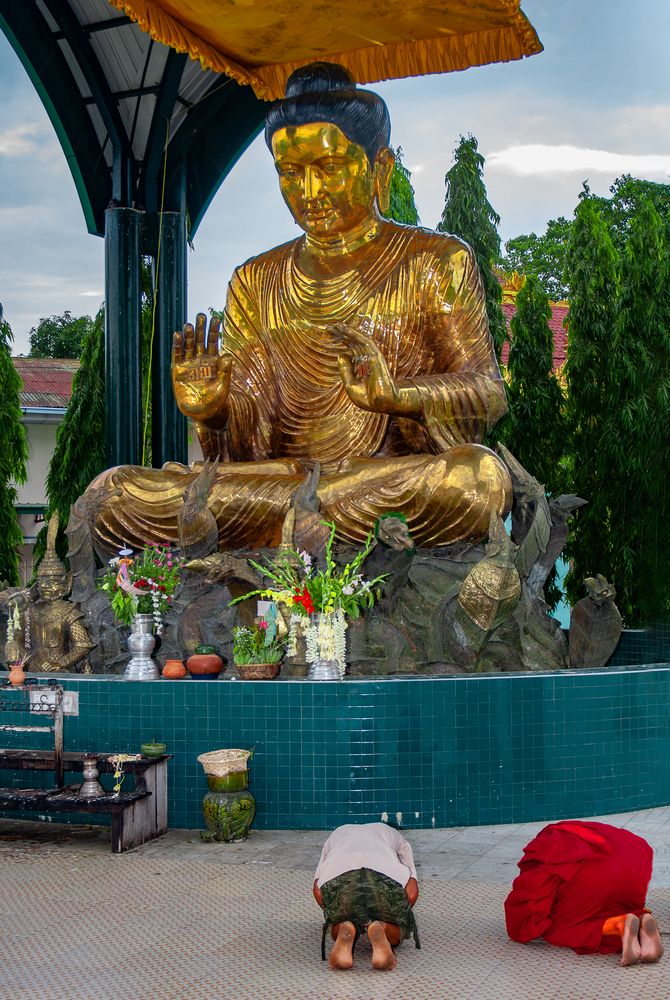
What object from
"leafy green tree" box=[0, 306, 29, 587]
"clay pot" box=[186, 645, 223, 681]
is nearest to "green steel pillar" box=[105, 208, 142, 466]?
"leafy green tree" box=[0, 306, 29, 587]

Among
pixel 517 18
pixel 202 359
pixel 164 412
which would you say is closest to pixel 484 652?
pixel 202 359

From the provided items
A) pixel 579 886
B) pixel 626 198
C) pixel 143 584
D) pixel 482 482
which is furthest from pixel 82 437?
pixel 626 198

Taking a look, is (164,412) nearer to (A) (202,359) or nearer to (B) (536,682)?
(A) (202,359)

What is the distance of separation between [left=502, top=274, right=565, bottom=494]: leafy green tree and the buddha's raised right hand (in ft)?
10.7

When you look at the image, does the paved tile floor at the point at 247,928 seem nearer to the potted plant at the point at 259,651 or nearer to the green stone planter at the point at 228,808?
the green stone planter at the point at 228,808

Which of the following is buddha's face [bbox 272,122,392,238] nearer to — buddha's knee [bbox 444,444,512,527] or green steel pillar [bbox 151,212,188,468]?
buddha's knee [bbox 444,444,512,527]

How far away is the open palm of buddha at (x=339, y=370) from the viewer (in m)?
6.31

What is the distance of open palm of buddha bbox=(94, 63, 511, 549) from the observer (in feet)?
20.7

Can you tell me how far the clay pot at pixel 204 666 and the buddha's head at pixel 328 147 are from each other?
9.13ft

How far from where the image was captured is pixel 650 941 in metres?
3.32

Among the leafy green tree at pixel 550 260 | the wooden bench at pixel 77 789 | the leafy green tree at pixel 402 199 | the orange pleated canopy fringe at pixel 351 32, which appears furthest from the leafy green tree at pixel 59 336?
the wooden bench at pixel 77 789

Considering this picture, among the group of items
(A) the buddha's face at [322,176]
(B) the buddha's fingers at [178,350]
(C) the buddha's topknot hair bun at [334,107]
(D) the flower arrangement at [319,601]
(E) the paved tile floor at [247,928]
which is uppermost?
(C) the buddha's topknot hair bun at [334,107]

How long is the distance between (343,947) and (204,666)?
2.18 metres

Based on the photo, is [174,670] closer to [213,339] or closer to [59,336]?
[213,339]
